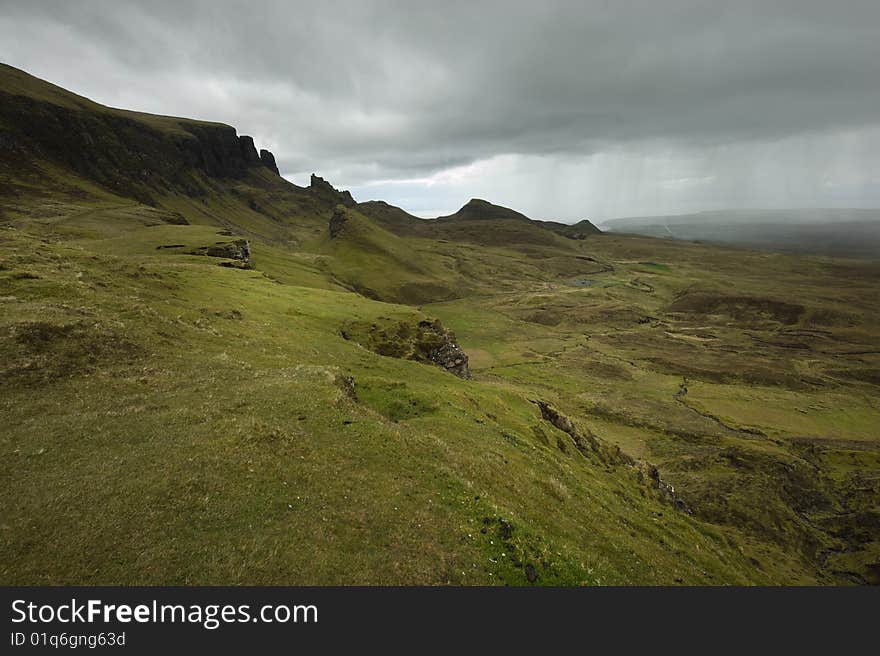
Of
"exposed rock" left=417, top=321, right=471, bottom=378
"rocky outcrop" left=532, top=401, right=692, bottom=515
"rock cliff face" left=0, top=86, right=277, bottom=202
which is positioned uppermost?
"rock cliff face" left=0, top=86, right=277, bottom=202

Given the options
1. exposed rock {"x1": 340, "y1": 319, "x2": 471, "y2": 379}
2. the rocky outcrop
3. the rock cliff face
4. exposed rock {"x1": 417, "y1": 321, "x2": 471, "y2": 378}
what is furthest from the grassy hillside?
the rock cliff face

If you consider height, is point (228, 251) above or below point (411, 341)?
above

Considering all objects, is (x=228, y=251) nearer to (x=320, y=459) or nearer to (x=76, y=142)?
(x=320, y=459)

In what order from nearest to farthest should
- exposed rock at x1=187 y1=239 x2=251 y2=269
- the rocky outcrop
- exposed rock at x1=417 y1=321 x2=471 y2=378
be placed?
1. the rocky outcrop
2. exposed rock at x1=417 y1=321 x2=471 y2=378
3. exposed rock at x1=187 y1=239 x2=251 y2=269

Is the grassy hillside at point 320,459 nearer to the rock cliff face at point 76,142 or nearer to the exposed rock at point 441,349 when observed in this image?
the exposed rock at point 441,349

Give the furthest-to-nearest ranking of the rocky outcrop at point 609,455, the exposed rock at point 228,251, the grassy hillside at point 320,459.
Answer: the exposed rock at point 228,251 → the rocky outcrop at point 609,455 → the grassy hillside at point 320,459

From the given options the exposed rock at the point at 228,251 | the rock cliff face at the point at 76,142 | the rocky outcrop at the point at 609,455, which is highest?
the rock cliff face at the point at 76,142

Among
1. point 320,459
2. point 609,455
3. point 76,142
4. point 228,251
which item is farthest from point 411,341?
point 76,142

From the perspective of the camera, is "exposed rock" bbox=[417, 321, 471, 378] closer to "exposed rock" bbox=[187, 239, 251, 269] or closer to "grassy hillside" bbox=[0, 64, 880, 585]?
"grassy hillside" bbox=[0, 64, 880, 585]

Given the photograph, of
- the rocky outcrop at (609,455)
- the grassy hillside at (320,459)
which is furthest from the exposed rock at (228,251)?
the rocky outcrop at (609,455)

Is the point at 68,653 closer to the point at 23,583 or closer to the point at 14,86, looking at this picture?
the point at 23,583

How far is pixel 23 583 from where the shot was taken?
11688mm

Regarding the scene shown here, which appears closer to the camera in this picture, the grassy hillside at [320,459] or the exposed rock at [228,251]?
the grassy hillside at [320,459]

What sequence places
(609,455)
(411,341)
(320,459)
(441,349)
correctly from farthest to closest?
(441,349)
(411,341)
(609,455)
(320,459)
